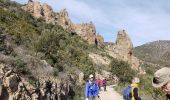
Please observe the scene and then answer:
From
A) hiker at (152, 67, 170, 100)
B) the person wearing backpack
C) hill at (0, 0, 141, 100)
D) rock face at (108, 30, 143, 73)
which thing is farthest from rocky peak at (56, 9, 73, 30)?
hiker at (152, 67, 170, 100)

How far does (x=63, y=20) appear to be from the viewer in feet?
300

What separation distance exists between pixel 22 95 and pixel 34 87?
112 cm

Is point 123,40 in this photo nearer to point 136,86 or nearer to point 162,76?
point 136,86

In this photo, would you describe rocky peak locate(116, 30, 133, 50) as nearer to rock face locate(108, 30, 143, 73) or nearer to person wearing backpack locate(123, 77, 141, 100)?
rock face locate(108, 30, 143, 73)

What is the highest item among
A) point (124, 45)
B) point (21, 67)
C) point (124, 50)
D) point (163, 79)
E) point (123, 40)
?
point (123, 40)

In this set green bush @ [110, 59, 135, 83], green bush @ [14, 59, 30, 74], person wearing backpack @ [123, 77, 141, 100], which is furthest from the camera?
green bush @ [110, 59, 135, 83]

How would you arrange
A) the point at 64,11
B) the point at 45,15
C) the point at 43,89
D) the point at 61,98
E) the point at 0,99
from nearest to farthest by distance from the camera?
the point at 0,99 < the point at 43,89 < the point at 61,98 < the point at 45,15 < the point at 64,11

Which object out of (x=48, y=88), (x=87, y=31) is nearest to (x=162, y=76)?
(x=48, y=88)

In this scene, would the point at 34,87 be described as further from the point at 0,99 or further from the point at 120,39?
the point at 120,39

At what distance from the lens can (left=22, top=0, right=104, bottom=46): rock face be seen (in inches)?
3263

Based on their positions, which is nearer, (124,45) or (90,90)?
(90,90)

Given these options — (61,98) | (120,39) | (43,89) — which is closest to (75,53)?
(61,98)

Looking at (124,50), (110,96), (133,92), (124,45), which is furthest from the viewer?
(124,45)

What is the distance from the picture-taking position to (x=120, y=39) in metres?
101
